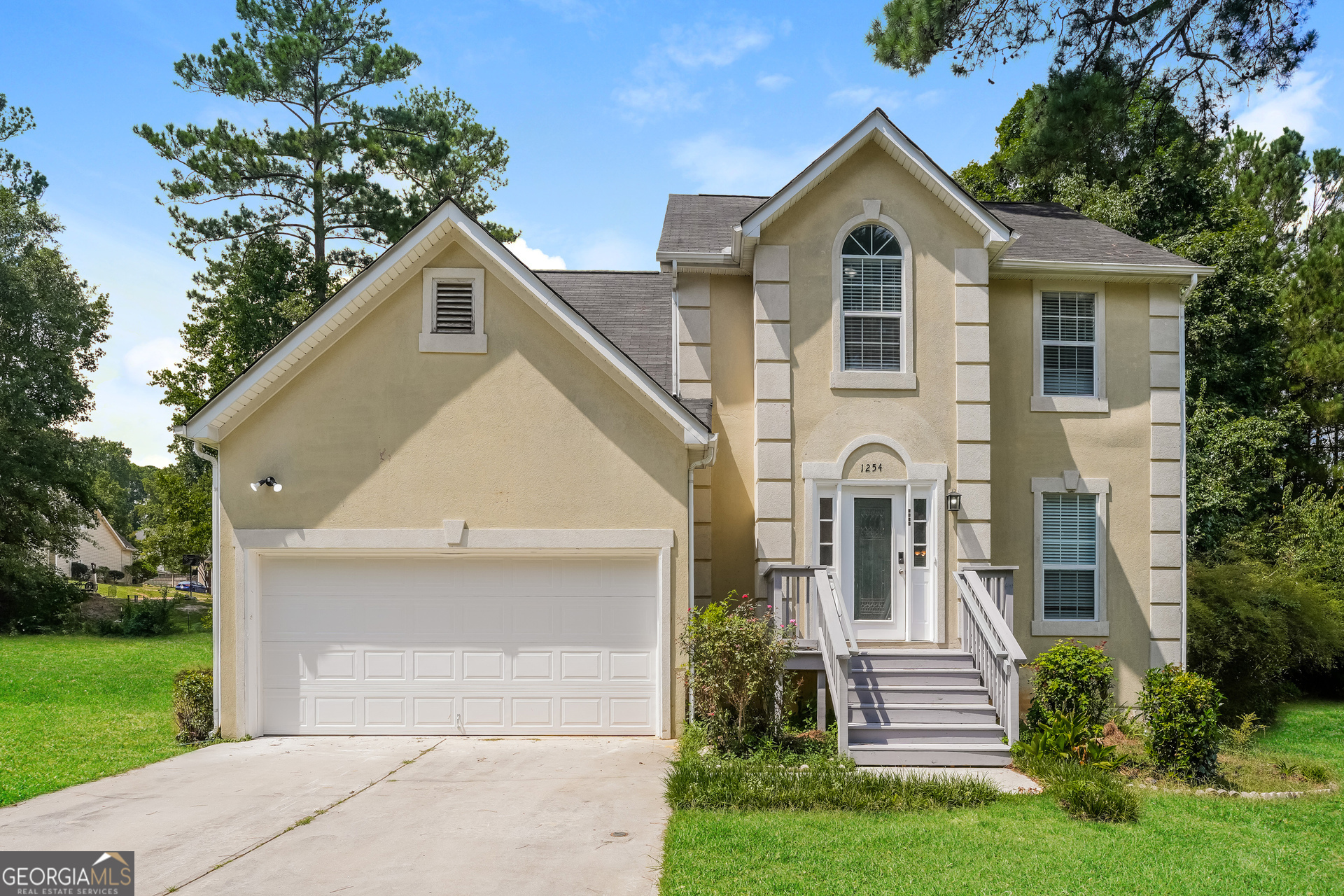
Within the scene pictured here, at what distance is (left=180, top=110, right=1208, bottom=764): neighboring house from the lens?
33.7ft

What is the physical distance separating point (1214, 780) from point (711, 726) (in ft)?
16.2

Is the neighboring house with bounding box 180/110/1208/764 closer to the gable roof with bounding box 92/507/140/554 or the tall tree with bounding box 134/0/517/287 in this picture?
the tall tree with bounding box 134/0/517/287

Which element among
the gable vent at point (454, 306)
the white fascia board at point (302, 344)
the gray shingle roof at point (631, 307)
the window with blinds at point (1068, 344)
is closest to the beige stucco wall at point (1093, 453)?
the window with blinds at point (1068, 344)

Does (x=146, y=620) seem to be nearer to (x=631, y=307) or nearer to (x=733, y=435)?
(x=631, y=307)

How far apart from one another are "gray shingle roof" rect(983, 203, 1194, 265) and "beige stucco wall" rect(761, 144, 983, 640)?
131 cm

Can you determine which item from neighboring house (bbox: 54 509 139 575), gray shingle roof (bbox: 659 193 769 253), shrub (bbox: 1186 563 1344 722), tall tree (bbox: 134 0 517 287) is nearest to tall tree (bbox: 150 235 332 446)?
tall tree (bbox: 134 0 517 287)

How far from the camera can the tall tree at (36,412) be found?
79.5 ft

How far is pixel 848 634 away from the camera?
31.8ft

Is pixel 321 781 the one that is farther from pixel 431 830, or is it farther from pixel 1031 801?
pixel 1031 801

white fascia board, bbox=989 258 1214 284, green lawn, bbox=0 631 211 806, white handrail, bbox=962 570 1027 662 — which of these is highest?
white fascia board, bbox=989 258 1214 284

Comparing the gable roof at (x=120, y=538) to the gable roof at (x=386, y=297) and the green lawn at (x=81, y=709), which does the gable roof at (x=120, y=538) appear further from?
the gable roof at (x=386, y=297)

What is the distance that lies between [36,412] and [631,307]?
68.8ft

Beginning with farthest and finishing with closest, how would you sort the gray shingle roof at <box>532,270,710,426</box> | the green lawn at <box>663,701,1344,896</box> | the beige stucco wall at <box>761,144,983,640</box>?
the gray shingle roof at <box>532,270,710,426</box> < the beige stucco wall at <box>761,144,983,640</box> < the green lawn at <box>663,701,1344,896</box>

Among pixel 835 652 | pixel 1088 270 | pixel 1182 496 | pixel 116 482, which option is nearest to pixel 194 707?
pixel 835 652
